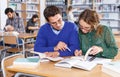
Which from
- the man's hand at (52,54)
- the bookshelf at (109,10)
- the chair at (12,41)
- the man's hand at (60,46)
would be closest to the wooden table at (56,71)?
the man's hand at (52,54)

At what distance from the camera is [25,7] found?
28.7 ft

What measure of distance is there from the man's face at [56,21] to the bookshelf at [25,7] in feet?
19.8

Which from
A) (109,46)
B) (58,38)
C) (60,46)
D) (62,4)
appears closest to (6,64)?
(60,46)

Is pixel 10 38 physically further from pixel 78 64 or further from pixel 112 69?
pixel 112 69

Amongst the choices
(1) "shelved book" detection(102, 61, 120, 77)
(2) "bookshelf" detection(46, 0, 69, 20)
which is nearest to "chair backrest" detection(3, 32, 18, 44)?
(1) "shelved book" detection(102, 61, 120, 77)

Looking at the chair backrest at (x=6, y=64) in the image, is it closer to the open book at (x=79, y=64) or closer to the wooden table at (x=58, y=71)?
the wooden table at (x=58, y=71)

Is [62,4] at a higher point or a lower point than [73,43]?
higher

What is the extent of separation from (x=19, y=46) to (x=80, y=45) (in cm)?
261

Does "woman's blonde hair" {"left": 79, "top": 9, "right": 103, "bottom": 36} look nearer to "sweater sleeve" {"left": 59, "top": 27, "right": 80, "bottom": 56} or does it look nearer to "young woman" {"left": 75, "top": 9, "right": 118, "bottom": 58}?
"young woman" {"left": 75, "top": 9, "right": 118, "bottom": 58}

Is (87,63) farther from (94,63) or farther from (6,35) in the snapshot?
(6,35)

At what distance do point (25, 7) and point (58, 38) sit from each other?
650cm

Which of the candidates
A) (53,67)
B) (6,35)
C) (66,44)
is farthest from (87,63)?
(6,35)

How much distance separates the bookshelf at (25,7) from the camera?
8400 millimetres

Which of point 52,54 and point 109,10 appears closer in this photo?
point 52,54
